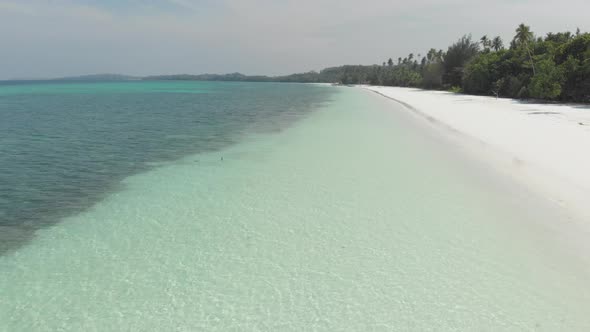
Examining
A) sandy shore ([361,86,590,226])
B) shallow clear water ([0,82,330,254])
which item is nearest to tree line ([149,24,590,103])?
sandy shore ([361,86,590,226])

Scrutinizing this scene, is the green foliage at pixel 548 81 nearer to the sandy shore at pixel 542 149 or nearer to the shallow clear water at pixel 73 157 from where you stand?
the sandy shore at pixel 542 149

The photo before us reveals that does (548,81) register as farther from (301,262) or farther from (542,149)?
(301,262)

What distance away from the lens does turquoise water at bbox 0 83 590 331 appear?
15.2 feet

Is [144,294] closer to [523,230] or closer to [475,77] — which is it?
[523,230]

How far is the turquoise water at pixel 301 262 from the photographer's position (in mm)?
4641

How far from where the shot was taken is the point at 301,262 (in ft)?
20.0

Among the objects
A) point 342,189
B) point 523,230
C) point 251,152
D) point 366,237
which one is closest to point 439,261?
point 366,237

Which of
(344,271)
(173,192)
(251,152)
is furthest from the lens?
(251,152)

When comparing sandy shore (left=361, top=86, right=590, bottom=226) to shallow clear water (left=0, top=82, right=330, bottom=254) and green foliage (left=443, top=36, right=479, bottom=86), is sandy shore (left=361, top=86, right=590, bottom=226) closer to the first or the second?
shallow clear water (left=0, top=82, right=330, bottom=254)

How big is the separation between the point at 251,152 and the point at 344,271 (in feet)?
35.6

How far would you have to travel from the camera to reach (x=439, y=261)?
603 centimetres

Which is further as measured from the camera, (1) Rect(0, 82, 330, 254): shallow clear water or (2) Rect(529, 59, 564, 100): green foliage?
(2) Rect(529, 59, 564, 100): green foliage

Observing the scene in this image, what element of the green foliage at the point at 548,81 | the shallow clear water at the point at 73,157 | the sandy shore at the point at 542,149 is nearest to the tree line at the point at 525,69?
the green foliage at the point at 548,81

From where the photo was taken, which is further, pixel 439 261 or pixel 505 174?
pixel 505 174
